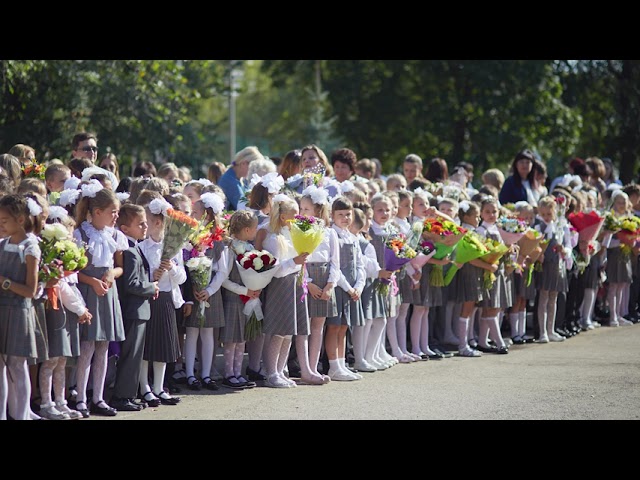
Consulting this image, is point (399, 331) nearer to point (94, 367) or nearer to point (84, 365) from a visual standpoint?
point (94, 367)

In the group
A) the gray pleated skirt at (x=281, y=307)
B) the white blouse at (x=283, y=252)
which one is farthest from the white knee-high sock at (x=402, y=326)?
the white blouse at (x=283, y=252)

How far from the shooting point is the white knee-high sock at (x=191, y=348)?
1024 centimetres

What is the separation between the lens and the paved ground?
29.0 feet

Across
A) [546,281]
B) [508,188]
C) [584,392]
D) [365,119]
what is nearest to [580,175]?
[508,188]

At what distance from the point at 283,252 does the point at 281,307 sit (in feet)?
1.77

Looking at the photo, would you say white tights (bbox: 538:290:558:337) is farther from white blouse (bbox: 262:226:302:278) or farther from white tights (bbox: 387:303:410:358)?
white blouse (bbox: 262:226:302:278)

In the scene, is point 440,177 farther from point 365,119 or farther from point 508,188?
point 365,119

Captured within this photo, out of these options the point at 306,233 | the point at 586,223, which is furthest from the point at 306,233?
the point at 586,223

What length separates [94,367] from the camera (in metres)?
8.97

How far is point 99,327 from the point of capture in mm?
8727

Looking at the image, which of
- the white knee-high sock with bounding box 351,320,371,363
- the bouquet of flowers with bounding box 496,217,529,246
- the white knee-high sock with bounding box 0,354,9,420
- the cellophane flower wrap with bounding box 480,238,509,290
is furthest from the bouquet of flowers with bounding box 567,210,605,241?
the white knee-high sock with bounding box 0,354,9,420

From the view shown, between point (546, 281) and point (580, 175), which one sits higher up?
point (580, 175)

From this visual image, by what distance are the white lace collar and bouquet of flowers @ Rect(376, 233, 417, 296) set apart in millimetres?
3557

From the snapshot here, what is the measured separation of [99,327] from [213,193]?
7.72 feet
